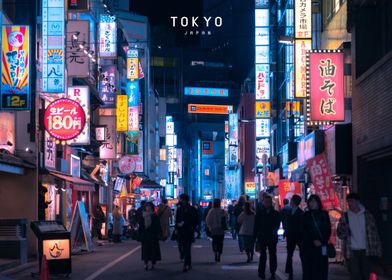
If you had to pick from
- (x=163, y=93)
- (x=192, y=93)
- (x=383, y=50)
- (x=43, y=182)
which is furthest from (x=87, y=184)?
(x=192, y=93)

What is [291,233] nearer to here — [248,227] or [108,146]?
[248,227]

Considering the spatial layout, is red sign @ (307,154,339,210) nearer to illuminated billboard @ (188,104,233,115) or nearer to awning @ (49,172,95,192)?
awning @ (49,172,95,192)

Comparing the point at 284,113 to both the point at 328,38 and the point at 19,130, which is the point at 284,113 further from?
the point at 19,130

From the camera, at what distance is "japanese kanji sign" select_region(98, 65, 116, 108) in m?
41.8

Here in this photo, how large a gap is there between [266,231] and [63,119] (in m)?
11.5

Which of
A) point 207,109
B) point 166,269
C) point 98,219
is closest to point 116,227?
point 98,219

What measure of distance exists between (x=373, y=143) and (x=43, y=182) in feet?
45.6

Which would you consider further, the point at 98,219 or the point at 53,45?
the point at 98,219

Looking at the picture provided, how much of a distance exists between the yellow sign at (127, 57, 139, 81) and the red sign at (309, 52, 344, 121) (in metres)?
30.7

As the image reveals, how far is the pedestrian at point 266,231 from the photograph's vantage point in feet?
53.6

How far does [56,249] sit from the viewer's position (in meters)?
17.3

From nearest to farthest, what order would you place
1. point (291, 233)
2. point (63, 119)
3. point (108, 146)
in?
point (291, 233)
point (63, 119)
point (108, 146)

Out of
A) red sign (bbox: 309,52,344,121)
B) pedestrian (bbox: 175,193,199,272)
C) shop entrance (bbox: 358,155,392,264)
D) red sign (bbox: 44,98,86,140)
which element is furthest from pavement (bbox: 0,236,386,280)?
red sign (bbox: 309,52,344,121)

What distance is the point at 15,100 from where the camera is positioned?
68.8ft
